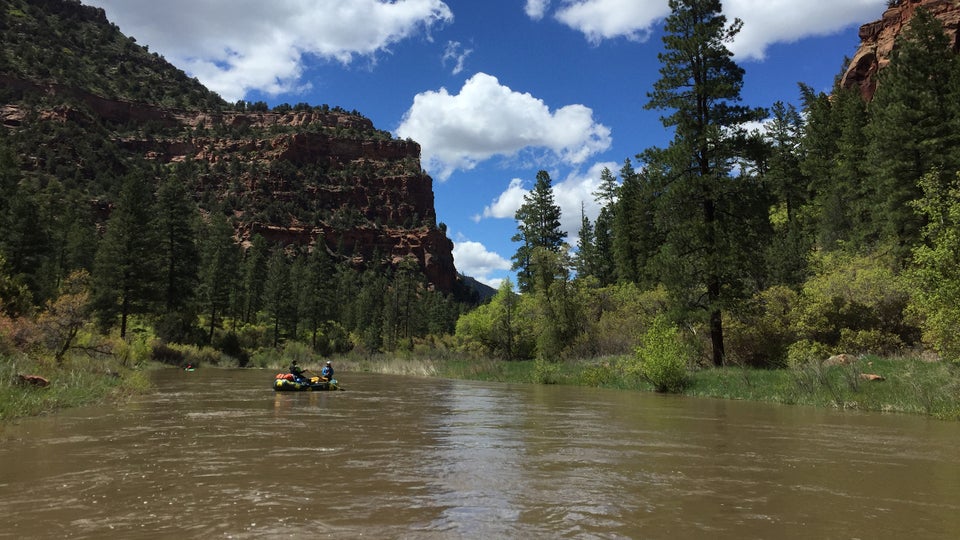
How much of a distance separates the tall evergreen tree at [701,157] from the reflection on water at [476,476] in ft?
33.0

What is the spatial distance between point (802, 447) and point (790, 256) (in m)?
29.9

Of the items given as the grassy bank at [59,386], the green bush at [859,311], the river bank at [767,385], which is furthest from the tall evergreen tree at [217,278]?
the green bush at [859,311]

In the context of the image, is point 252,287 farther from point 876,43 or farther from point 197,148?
point 197,148

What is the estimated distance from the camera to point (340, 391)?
81.4 feet

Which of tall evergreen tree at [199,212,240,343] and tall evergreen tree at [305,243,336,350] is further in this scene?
tall evergreen tree at [305,243,336,350]

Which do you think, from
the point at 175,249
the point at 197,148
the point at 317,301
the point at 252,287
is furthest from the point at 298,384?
the point at 197,148

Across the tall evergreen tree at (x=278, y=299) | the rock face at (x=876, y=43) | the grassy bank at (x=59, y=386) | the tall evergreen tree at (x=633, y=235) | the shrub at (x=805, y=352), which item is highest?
the rock face at (x=876, y=43)

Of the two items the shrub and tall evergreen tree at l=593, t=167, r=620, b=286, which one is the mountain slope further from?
the shrub

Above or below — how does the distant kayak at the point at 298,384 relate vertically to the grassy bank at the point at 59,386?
below

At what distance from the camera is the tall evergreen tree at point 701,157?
23.9 metres

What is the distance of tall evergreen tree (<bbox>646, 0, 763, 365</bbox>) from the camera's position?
23.9 metres

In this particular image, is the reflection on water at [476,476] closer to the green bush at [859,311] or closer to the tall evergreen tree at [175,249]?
the green bush at [859,311]

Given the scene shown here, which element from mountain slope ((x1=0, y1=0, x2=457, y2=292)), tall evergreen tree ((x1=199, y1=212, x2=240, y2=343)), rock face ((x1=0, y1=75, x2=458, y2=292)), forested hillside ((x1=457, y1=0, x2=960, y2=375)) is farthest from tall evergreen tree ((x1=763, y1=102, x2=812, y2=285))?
rock face ((x1=0, y1=75, x2=458, y2=292))

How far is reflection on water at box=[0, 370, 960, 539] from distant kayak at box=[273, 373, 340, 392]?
8.13 metres
